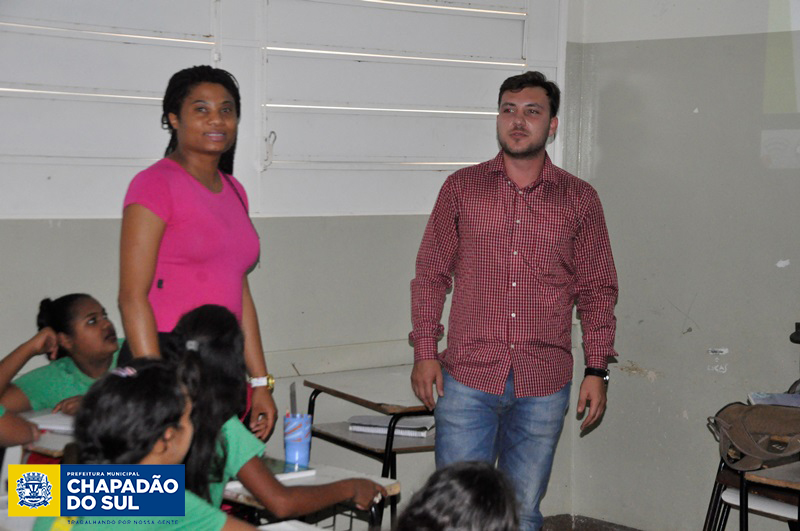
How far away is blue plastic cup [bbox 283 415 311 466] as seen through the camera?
2752 millimetres

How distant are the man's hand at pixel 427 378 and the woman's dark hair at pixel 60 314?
3.90ft

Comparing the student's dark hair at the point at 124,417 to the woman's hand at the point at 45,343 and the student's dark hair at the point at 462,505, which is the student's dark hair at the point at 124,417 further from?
the woman's hand at the point at 45,343

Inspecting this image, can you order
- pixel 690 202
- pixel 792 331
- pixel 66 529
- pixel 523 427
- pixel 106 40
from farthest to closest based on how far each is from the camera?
pixel 690 202
pixel 792 331
pixel 106 40
pixel 523 427
pixel 66 529

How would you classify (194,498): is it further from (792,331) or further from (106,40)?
(792,331)

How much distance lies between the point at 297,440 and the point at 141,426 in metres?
1.13

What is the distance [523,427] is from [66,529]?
151 centimetres

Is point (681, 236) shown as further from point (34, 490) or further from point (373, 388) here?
point (34, 490)

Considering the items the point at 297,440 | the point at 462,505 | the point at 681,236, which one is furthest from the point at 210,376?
the point at 681,236

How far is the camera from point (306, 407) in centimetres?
373

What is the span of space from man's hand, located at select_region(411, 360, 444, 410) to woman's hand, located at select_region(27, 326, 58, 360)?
1.23m

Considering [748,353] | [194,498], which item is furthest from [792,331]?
[194,498]

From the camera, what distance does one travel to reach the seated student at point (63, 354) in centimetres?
296

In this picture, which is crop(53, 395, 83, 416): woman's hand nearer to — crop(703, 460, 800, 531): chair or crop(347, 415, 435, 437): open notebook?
crop(347, 415, 435, 437): open notebook

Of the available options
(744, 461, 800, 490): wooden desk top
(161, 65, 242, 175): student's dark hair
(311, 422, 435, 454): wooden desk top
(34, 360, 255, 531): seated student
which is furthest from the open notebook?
(34, 360, 255, 531): seated student
